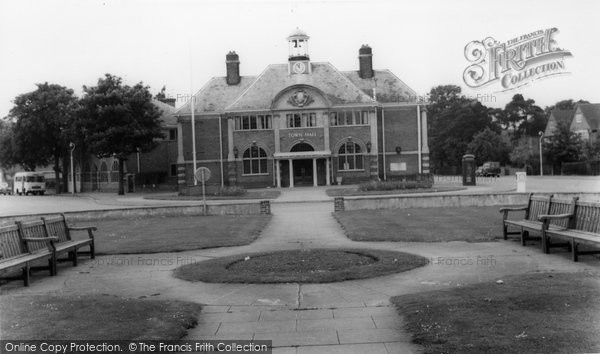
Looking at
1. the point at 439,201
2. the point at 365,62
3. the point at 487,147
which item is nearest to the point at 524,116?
the point at 487,147

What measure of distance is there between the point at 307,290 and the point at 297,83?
4408cm

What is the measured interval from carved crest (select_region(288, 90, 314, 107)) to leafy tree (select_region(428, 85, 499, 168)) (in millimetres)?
46449

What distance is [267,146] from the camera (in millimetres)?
50812

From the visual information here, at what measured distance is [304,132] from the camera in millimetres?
50438

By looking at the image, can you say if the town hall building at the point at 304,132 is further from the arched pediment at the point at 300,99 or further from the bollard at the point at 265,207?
the bollard at the point at 265,207

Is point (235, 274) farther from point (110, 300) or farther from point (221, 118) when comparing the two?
point (221, 118)

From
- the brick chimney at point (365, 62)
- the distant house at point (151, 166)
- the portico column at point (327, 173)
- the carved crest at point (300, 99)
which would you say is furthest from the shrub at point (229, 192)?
the brick chimney at point (365, 62)

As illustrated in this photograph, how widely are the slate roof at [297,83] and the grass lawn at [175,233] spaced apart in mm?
29787

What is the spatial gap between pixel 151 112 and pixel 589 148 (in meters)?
45.3

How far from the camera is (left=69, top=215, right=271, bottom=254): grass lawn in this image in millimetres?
14539

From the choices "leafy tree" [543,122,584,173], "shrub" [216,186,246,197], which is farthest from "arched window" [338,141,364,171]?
"leafy tree" [543,122,584,173]

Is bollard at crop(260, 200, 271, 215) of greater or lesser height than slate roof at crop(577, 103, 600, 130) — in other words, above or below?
below

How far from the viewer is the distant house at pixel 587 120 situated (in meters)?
76.1

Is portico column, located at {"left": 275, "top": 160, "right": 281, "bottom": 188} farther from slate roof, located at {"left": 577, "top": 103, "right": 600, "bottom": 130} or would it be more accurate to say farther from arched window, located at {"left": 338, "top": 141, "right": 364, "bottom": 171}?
slate roof, located at {"left": 577, "top": 103, "right": 600, "bottom": 130}
